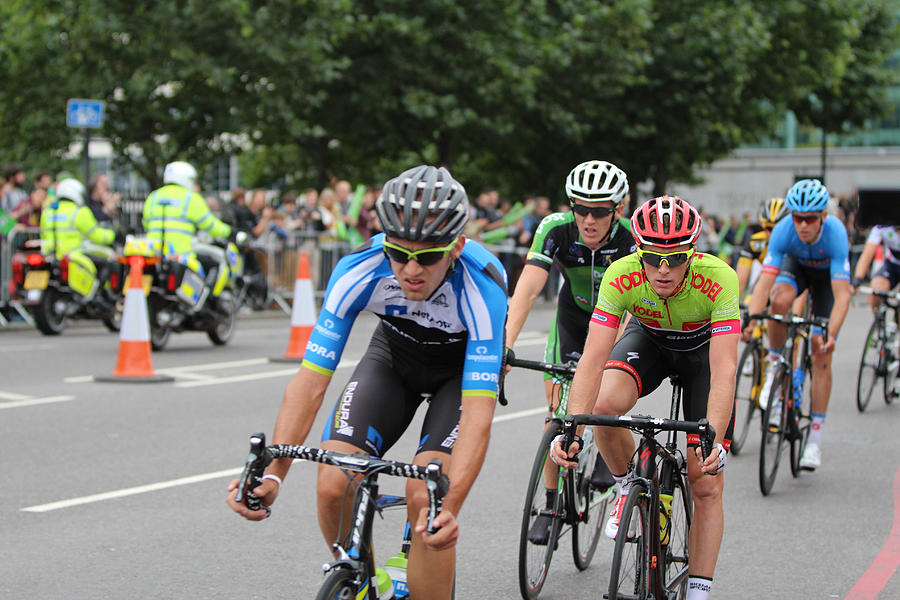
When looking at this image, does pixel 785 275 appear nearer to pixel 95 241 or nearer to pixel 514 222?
pixel 95 241

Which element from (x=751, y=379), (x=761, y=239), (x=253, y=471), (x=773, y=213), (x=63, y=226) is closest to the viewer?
(x=253, y=471)

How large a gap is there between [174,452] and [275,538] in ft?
8.04

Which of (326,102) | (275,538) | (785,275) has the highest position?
(326,102)

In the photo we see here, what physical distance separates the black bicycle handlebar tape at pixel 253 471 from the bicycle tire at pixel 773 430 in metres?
4.86

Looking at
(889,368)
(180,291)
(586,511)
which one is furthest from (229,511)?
(180,291)

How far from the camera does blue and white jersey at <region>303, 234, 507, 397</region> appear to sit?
428cm

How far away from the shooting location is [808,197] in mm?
8508

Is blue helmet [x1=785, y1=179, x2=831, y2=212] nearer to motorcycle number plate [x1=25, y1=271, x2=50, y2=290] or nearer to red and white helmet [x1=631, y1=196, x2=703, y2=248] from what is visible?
red and white helmet [x1=631, y1=196, x2=703, y2=248]

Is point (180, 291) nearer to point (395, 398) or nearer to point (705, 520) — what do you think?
point (705, 520)

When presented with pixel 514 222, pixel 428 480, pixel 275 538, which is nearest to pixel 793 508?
pixel 275 538

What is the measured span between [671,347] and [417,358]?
1451mm

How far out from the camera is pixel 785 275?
30.9 feet

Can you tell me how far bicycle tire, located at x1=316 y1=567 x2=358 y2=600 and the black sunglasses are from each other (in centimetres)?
297

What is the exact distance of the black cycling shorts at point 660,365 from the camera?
5648 millimetres
